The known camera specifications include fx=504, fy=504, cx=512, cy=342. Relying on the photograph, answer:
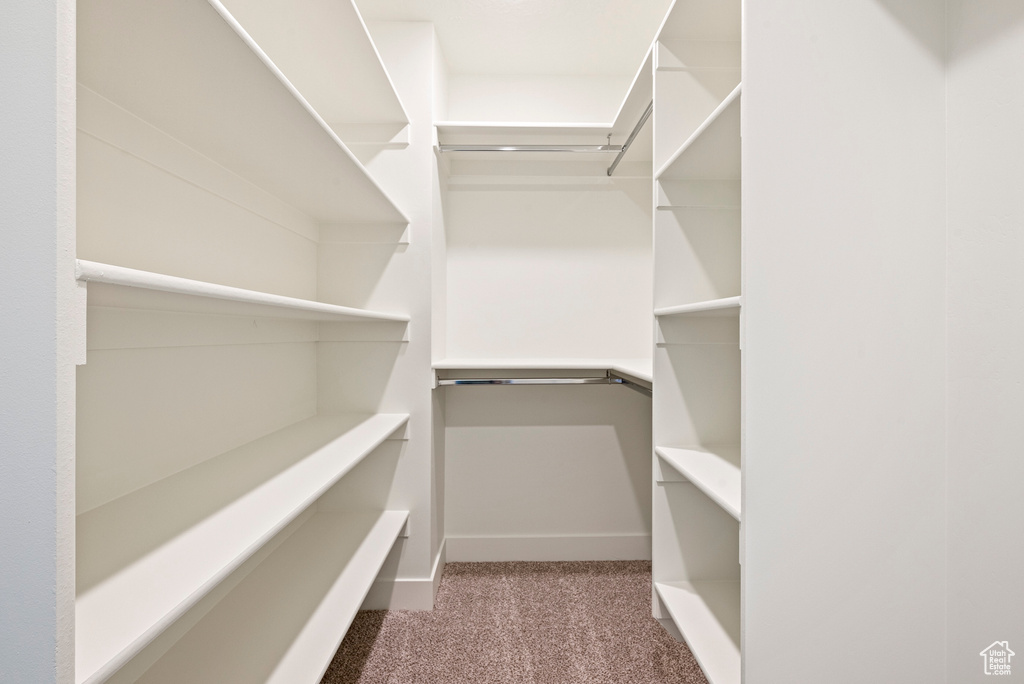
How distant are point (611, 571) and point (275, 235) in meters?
1.93

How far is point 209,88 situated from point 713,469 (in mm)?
1472

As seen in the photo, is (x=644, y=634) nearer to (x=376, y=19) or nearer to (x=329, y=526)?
(x=329, y=526)

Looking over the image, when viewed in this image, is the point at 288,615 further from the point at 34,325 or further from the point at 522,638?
the point at 34,325

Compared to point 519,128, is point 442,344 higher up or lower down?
lower down

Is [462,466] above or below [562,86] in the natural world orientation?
below

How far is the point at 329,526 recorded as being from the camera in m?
1.88

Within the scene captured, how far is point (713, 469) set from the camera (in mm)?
1395

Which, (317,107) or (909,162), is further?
(317,107)

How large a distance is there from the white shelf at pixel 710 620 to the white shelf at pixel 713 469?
38 cm

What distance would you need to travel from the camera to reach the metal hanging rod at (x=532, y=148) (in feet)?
6.73

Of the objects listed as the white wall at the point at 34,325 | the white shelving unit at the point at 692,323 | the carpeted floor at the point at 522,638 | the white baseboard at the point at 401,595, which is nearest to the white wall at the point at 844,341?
the white shelving unit at the point at 692,323

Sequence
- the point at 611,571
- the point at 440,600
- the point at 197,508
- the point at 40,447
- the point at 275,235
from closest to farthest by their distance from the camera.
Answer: the point at 40,447 → the point at 197,508 → the point at 275,235 → the point at 440,600 → the point at 611,571

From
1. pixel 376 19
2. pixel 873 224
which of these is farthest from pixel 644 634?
pixel 376 19

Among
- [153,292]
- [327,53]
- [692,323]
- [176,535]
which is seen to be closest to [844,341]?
[692,323]
